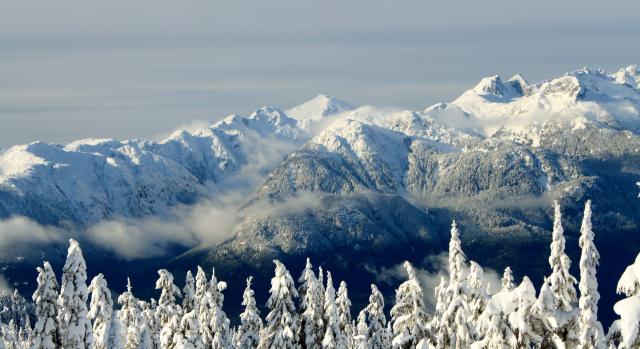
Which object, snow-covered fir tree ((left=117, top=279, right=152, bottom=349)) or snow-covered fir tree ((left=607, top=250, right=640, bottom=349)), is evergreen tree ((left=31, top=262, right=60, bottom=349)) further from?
snow-covered fir tree ((left=607, top=250, right=640, bottom=349))

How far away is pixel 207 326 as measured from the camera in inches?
2603

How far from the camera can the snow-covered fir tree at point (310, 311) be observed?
6203cm

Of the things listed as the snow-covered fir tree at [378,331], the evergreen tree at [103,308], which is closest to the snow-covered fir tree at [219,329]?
the evergreen tree at [103,308]

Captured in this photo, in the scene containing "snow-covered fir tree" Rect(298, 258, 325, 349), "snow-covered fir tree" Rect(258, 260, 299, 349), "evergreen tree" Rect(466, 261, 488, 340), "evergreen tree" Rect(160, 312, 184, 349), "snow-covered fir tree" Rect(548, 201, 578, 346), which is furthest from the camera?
"snow-covered fir tree" Rect(298, 258, 325, 349)

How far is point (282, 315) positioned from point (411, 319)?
59.0 feet

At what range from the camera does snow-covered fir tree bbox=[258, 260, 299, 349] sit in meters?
60.5

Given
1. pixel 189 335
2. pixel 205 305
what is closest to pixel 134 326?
pixel 205 305

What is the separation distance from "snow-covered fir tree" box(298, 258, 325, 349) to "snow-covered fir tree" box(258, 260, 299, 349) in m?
0.70

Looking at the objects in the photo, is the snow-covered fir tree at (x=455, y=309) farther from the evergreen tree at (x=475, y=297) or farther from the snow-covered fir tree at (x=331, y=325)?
the snow-covered fir tree at (x=331, y=325)

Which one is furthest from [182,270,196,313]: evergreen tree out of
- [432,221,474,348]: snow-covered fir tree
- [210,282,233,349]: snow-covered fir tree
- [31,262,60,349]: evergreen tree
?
[432,221,474,348]: snow-covered fir tree

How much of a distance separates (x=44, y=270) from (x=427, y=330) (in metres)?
20.4

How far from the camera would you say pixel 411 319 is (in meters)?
45.1

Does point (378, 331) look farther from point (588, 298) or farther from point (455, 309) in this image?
point (588, 298)

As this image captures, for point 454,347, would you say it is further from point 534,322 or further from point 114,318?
point 114,318
